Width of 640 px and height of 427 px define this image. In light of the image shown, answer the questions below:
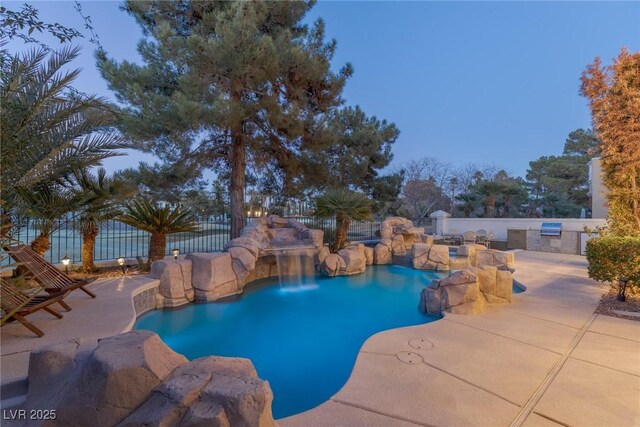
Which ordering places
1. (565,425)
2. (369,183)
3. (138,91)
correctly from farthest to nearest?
(369,183) < (138,91) < (565,425)

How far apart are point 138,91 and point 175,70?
64.9 inches

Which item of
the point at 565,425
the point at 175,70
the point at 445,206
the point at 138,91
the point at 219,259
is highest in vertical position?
the point at 175,70

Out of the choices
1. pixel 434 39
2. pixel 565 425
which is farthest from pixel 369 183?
pixel 434 39

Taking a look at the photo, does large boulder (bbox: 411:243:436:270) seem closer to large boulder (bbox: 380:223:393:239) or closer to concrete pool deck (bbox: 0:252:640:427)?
large boulder (bbox: 380:223:393:239)

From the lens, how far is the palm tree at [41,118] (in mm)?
3387

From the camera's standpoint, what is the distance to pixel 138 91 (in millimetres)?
8000

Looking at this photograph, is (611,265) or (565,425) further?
(611,265)

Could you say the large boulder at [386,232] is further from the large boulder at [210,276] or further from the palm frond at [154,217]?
the palm frond at [154,217]

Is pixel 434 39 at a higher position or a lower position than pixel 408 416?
higher

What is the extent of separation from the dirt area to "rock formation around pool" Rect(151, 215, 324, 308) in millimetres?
6462

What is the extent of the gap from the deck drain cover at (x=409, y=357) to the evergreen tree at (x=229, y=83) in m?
6.94

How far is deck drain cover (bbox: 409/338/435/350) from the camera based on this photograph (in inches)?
131

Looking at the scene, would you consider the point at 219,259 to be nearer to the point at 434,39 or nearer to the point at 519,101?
the point at 434,39

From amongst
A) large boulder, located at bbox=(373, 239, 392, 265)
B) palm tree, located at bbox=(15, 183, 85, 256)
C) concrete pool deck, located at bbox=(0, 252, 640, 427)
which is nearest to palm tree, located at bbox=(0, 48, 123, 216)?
palm tree, located at bbox=(15, 183, 85, 256)
